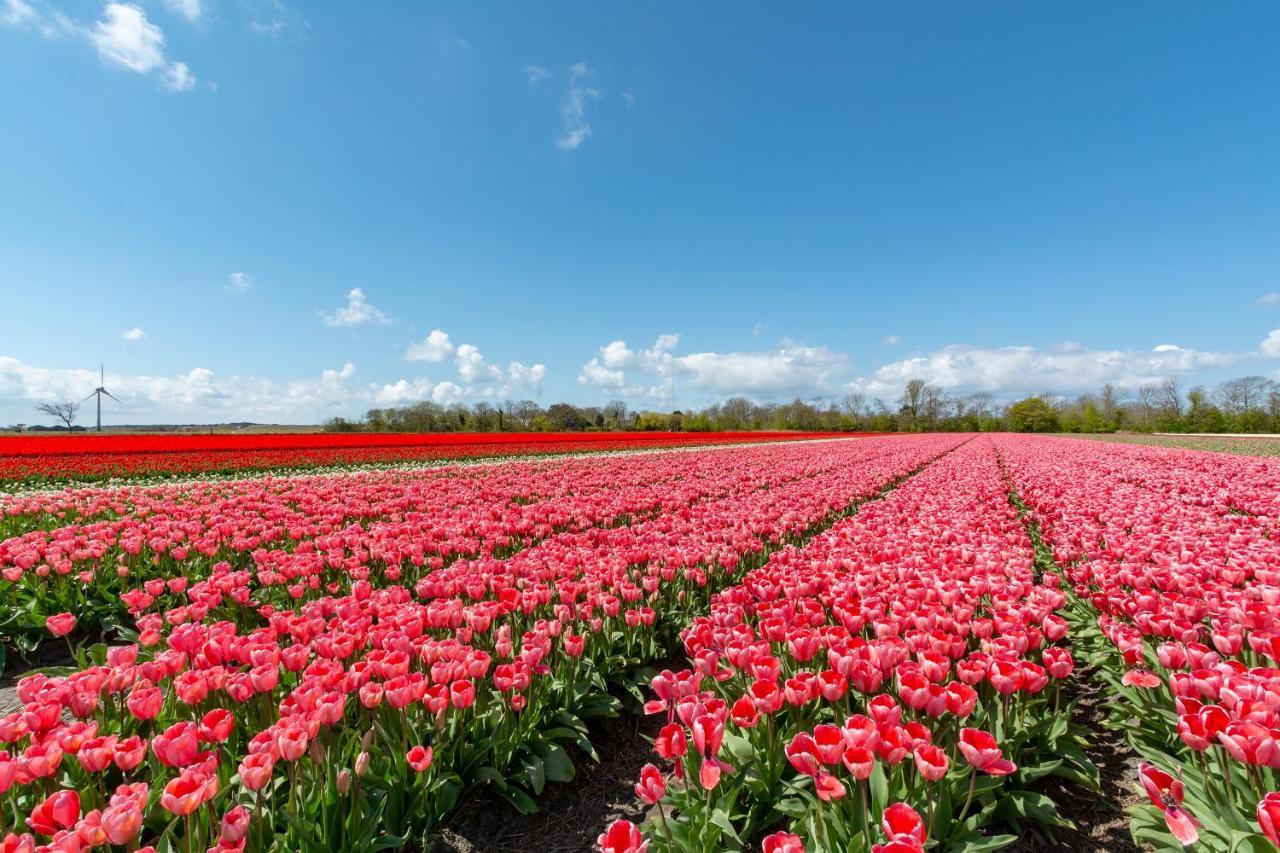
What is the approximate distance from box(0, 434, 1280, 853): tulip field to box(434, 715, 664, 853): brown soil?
0.06 metres

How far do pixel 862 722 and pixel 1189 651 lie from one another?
1.83 meters

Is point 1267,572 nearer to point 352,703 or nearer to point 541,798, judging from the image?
point 541,798

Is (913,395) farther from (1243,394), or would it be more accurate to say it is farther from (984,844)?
(984,844)

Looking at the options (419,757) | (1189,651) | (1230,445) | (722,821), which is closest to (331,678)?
(419,757)

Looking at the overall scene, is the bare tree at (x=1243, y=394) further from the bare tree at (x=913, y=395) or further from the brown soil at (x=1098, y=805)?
the brown soil at (x=1098, y=805)

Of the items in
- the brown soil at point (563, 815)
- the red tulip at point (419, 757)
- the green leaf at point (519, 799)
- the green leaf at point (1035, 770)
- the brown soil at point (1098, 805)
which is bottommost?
the brown soil at point (563, 815)

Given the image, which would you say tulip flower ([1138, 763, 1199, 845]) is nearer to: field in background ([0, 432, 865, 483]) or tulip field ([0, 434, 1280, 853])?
tulip field ([0, 434, 1280, 853])

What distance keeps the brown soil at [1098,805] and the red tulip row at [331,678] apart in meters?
2.18

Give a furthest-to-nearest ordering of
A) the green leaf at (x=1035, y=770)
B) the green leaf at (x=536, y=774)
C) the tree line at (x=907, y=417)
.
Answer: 1. the tree line at (x=907, y=417)
2. the green leaf at (x=536, y=774)
3. the green leaf at (x=1035, y=770)

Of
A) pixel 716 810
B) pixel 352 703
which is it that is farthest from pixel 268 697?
pixel 716 810

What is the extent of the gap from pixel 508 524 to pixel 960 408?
118 meters

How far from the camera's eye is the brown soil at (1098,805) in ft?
7.86

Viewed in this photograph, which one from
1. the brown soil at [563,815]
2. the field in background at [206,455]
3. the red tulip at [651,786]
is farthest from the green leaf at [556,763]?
the field in background at [206,455]

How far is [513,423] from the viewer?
254ft
